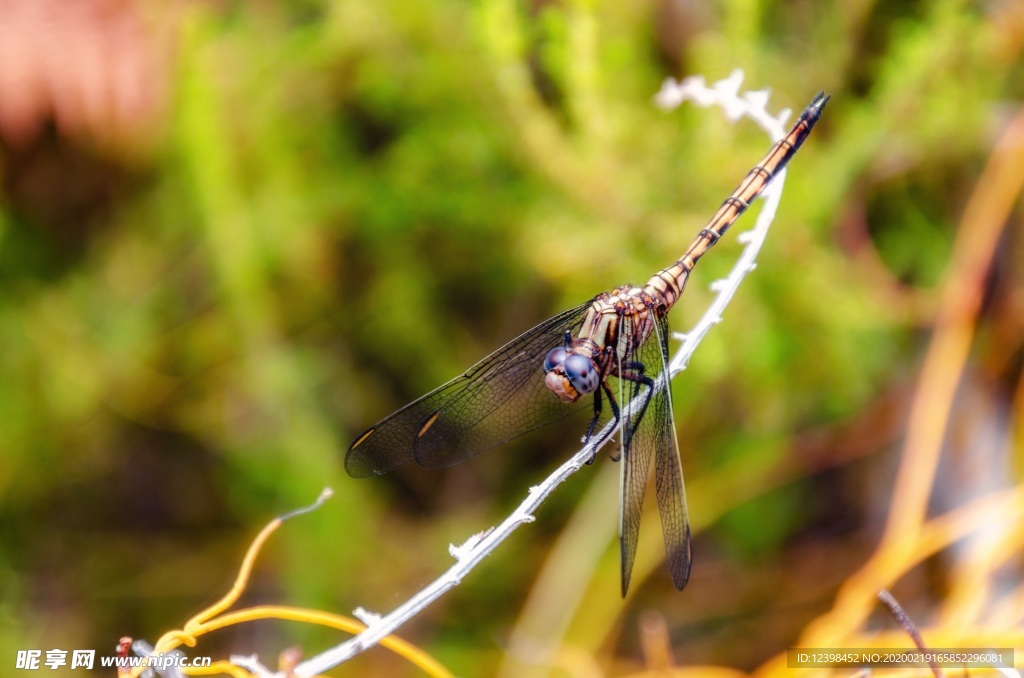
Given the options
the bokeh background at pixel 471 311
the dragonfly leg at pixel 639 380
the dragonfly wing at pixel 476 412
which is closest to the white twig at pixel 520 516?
the dragonfly leg at pixel 639 380

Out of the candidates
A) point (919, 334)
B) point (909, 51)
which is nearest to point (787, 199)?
point (909, 51)

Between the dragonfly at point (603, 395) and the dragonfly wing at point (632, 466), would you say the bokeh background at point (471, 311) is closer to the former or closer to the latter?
the dragonfly at point (603, 395)

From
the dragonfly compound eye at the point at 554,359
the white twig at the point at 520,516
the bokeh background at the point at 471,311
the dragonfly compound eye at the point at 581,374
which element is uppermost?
the bokeh background at the point at 471,311

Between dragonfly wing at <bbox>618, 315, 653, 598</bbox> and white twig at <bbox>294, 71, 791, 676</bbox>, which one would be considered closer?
white twig at <bbox>294, 71, 791, 676</bbox>

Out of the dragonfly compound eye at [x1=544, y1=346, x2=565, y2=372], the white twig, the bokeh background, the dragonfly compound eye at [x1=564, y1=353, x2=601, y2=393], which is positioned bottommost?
the white twig

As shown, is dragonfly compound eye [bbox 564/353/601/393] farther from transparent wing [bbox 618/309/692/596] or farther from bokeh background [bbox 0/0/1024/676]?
bokeh background [bbox 0/0/1024/676]

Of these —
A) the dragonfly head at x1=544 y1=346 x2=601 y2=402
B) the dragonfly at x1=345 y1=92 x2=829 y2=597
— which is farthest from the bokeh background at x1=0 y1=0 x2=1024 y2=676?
the dragonfly head at x1=544 y1=346 x2=601 y2=402
